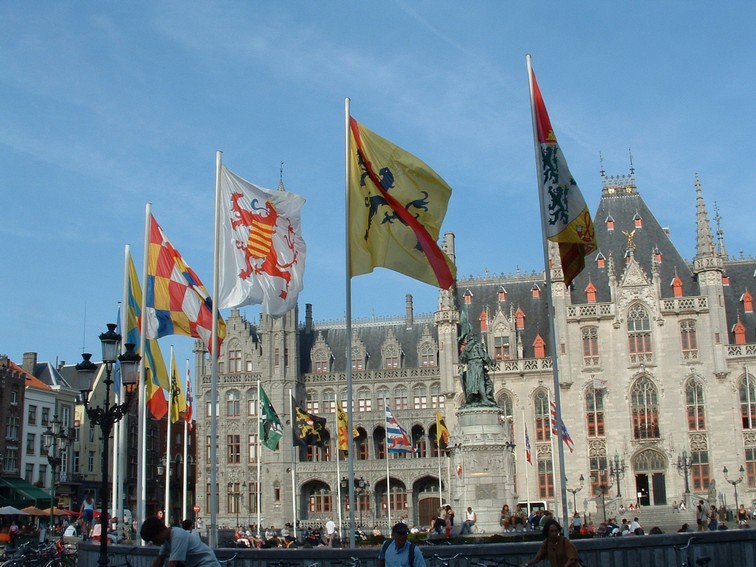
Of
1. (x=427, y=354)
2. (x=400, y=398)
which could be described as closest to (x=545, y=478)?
(x=400, y=398)

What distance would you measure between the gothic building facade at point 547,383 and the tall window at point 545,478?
0.32 ft

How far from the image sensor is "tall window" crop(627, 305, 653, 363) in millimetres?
62531

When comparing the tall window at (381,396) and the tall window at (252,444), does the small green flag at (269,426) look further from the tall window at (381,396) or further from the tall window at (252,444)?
the tall window at (381,396)

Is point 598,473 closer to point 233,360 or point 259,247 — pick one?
→ point 233,360

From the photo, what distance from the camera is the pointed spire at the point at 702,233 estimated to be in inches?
2478

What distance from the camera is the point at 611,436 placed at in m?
61.8

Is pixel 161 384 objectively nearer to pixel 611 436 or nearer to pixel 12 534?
pixel 12 534

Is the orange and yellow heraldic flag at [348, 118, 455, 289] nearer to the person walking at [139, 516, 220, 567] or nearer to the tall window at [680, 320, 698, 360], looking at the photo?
the person walking at [139, 516, 220, 567]

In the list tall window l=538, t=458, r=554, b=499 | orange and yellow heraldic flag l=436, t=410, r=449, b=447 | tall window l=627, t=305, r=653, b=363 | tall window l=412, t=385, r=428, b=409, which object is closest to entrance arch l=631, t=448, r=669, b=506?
tall window l=538, t=458, r=554, b=499

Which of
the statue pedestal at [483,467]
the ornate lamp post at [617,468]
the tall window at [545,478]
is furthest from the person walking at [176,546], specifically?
the tall window at [545,478]

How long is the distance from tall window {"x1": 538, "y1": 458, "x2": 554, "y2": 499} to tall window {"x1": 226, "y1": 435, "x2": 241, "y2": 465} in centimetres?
2322

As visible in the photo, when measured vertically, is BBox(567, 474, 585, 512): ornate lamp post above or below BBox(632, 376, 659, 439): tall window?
below

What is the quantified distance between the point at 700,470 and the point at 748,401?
5560 mm

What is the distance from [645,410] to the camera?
202 ft
